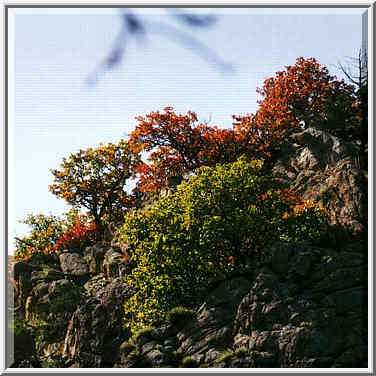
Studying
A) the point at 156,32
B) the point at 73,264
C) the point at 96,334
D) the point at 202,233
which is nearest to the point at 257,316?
the point at 202,233

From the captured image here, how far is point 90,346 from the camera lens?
24.6ft

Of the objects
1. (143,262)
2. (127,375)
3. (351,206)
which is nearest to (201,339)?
(127,375)

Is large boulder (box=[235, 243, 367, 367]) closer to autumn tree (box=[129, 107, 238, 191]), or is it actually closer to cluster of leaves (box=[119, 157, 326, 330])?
cluster of leaves (box=[119, 157, 326, 330])

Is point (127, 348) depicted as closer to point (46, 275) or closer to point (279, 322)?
point (279, 322)

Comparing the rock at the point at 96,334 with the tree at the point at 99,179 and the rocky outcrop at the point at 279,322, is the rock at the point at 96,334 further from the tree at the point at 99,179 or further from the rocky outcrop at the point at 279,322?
the tree at the point at 99,179

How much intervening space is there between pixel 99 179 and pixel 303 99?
21.4 ft

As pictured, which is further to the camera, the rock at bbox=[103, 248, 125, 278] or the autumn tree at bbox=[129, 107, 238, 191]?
the autumn tree at bbox=[129, 107, 238, 191]

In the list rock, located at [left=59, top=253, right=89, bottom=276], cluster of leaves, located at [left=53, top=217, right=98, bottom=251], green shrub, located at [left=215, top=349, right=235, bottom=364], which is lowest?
green shrub, located at [left=215, top=349, right=235, bottom=364]

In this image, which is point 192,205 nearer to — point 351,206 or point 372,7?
point 351,206

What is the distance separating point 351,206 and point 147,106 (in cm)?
436

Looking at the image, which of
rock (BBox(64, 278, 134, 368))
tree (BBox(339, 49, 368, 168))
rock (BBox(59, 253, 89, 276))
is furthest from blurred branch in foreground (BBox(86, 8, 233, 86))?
rock (BBox(59, 253, 89, 276))

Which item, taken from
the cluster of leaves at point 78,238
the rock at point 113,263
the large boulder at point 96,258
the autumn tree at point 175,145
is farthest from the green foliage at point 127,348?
the cluster of leaves at point 78,238

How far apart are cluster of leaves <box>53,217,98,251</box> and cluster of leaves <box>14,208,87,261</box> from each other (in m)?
0.43

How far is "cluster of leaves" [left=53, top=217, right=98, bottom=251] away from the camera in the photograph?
13.1 metres
